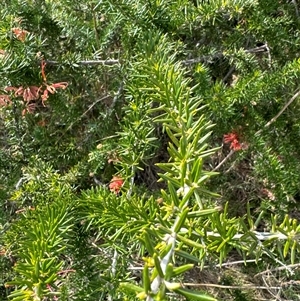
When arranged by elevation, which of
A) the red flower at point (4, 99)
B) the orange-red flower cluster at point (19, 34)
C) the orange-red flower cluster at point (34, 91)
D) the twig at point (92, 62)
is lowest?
the red flower at point (4, 99)

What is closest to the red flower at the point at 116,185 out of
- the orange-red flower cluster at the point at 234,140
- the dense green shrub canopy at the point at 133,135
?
the dense green shrub canopy at the point at 133,135

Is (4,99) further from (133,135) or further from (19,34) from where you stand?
(133,135)

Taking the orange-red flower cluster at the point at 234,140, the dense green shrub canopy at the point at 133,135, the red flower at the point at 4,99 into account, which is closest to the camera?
the dense green shrub canopy at the point at 133,135

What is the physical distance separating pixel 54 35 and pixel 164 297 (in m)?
1.35

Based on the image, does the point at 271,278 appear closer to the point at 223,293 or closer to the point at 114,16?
the point at 223,293

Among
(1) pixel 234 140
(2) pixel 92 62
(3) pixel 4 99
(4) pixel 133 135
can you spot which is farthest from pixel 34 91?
(1) pixel 234 140

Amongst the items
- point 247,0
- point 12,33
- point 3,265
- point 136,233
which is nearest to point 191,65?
point 247,0

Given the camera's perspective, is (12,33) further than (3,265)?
No

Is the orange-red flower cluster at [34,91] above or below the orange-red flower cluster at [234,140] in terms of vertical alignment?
below

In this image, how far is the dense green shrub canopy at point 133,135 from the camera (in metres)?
1.00

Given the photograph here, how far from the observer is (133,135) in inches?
52.8

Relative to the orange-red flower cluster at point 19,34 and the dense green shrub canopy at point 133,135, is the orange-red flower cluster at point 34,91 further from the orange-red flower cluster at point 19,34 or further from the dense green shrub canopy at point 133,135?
the orange-red flower cluster at point 19,34

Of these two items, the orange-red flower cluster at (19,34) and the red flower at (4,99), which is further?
the red flower at (4,99)

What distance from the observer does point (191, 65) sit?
71.1 inches
